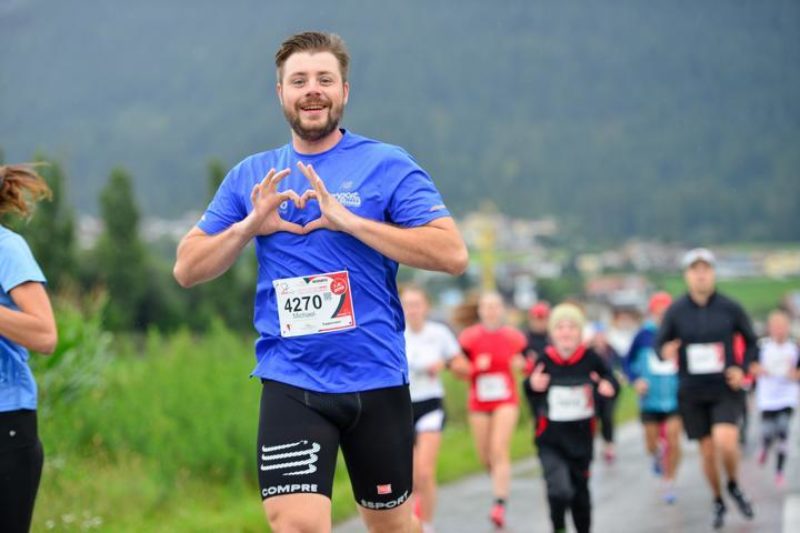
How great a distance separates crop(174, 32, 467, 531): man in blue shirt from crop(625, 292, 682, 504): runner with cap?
28.4 ft

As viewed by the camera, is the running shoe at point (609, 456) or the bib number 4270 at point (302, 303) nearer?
the bib number 4270 at point (302, 303)

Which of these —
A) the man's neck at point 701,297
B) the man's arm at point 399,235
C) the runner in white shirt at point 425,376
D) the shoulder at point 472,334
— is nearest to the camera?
the man's arm at point 399,235

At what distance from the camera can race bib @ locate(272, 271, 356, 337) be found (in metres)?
A: 4.72

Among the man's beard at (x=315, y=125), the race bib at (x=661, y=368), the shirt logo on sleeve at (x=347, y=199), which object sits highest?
the man's beard at (x=315, y=125)

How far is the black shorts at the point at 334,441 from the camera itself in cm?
465

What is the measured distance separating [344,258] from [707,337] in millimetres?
6626

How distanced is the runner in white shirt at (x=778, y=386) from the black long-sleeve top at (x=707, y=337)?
12.0 ft

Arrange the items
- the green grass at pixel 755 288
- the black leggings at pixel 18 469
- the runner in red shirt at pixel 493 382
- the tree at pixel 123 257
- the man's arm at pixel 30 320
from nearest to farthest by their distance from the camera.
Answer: the black leggings at pixel 18 469 < the man's arm at pixel 30 320 < the runner in red shirt at pixel 493 382 < the tree at pixel 123 257 < the green grass at pixel 755 288

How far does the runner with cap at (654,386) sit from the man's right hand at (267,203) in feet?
29.4

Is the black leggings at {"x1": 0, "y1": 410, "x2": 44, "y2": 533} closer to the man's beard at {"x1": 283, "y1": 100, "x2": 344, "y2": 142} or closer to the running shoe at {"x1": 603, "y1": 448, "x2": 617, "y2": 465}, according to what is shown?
the man's beard at {"x1": 283, "y1": 100, "x2": 344, "y2": 142}

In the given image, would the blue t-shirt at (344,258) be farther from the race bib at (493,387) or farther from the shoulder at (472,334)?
the shoulder at (472,334)

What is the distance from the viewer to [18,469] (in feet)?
16.0

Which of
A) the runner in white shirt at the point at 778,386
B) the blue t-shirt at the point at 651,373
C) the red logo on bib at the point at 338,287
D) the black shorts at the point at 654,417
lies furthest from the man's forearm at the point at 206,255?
the runner in white shirt at the point at 778,386

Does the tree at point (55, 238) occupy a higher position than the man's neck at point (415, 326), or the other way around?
the tree at point (55, 238)
